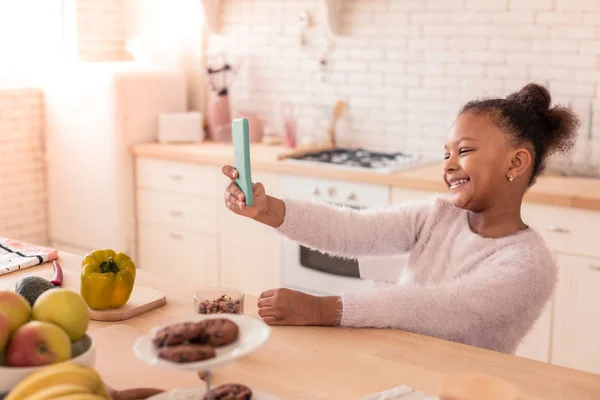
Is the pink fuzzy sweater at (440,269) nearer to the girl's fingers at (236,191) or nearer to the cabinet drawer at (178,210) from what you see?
the girl's fingers at (236,191)

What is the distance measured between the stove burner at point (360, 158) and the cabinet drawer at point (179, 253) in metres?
0.73

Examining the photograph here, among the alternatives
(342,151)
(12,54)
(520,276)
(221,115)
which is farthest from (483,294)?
(12,54)

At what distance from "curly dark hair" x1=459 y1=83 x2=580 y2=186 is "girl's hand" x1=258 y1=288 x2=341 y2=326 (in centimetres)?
64

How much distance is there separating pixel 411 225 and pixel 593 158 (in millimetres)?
1697

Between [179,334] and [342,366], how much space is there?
0.46 meters

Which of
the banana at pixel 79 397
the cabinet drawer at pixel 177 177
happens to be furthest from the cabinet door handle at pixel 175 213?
the banana at pixel 79 397

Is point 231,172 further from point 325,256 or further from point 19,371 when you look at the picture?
point 325,256

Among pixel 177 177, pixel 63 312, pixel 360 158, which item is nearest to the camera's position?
pixel 63 312

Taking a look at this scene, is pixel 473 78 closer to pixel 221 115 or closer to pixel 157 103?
pixel 221 115

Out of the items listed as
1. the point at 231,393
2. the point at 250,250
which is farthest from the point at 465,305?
the point at 250,250

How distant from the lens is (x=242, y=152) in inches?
67.8

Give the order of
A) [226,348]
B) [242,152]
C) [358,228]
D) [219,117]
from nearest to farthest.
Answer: [226,348] < [242,152] < [358,228] < [219,117]

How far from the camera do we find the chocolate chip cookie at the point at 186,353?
3.95ft

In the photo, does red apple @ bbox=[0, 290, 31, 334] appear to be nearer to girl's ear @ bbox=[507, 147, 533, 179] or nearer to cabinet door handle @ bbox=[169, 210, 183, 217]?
girl's ear @ bbox=[507, 147, 533, 179]
